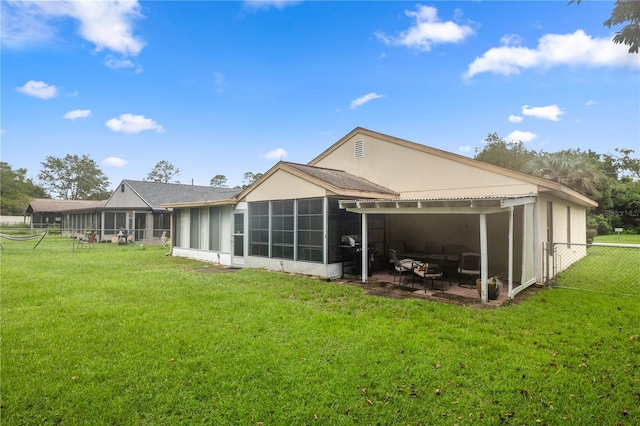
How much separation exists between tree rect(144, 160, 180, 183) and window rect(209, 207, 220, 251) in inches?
1885

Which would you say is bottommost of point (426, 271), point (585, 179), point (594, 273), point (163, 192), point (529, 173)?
point (594, 273)

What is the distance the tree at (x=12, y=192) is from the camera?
45469mm

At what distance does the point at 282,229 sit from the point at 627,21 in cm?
873

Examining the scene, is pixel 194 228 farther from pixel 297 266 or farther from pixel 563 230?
pixel 563 230

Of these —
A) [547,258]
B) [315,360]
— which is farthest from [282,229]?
[547,258]

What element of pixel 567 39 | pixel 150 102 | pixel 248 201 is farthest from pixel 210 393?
pixel 150 102

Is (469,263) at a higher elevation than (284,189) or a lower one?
lower

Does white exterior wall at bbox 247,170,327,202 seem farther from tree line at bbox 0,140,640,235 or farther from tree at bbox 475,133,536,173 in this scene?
tree at bbox 475,133,536,173

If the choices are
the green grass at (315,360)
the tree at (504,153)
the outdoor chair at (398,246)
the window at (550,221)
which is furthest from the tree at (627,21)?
the tree at (504,153)

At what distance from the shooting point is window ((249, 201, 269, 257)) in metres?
11.0

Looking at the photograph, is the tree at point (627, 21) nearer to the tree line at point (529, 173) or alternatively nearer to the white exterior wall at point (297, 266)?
the white exterior wall at point (297, 266)

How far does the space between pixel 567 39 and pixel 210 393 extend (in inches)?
494

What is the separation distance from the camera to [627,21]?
317 centimetres

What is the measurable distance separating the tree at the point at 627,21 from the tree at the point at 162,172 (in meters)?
60.2
